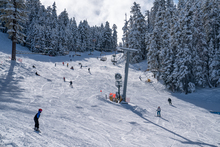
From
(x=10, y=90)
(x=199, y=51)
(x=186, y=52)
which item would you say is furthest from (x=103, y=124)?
(x=199, y=51)

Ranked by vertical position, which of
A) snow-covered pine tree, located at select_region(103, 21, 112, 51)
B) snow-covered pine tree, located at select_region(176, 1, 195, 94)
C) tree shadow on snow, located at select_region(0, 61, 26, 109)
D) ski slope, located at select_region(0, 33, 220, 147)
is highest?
snow-covered pine tree, located at select_region(103, 21, 112, 51)

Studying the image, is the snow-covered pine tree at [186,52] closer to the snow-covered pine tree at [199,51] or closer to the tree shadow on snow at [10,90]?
the snow-covered pine tree at [199,51]

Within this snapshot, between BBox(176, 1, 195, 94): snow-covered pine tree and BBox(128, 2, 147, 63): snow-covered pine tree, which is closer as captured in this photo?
BBox(176, 1, 195, 94): snow-covered pine tree

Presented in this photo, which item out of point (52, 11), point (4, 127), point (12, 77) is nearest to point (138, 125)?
point (4, 127)

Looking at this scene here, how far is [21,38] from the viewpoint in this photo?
28.8 metres

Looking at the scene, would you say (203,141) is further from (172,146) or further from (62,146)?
(62,146)

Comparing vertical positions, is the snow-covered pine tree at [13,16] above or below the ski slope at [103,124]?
above

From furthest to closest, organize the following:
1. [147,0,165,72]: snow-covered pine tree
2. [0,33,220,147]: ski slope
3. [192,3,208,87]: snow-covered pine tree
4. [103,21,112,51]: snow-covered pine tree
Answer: [103,21,112,51]: snow-covered pine tree < [147,0,165,72]: snow-covered pine tree < [192,3,208,87]: snow-covered pine tree < [0,33,220,147]: ski slope

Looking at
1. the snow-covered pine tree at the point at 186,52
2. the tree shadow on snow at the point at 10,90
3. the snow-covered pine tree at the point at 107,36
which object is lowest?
the tree shadow on snow at the point at 10,90

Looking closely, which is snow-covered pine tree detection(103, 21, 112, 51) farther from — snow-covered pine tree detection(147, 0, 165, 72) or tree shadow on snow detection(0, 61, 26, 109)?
tree shadow on snow detection(0, 61, 26, 109)

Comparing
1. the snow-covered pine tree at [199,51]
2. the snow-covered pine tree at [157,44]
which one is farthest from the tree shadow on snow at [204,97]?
the snow-covered pine tree at [157,44]

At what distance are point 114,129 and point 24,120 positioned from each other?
6591mm

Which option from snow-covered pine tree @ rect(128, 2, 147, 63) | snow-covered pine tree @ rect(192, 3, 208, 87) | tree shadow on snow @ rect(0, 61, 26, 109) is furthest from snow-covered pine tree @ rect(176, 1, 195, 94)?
tree shadow on snow @ rect(0, 61, 26, 109)

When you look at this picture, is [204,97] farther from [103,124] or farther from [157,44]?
[103,124]
